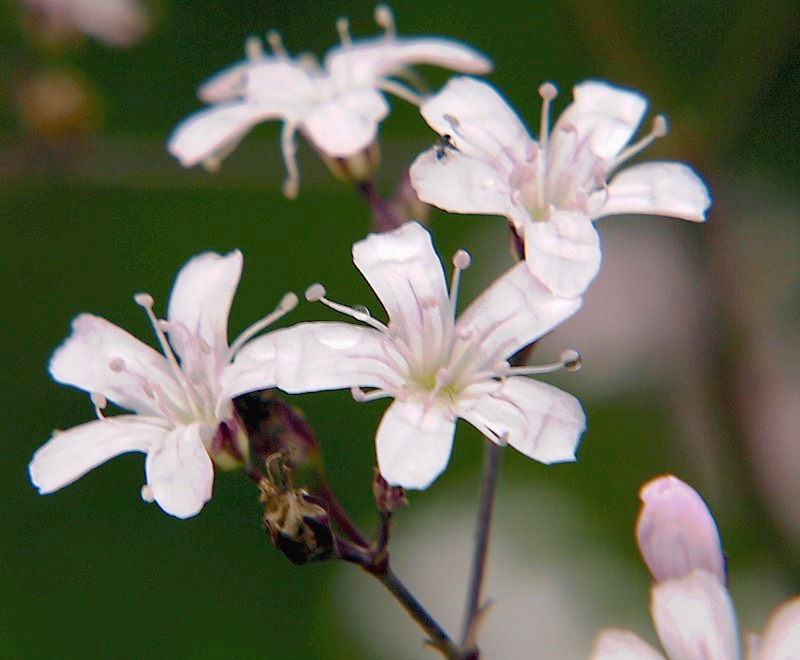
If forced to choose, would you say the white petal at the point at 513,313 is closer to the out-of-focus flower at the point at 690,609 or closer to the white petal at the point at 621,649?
the out-of-focus flower at the point at 690,609

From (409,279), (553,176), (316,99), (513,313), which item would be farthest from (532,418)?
(316,99)

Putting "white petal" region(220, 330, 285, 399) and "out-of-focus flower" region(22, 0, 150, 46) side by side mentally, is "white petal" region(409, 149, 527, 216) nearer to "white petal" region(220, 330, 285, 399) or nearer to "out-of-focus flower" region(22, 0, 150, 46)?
"white petal" region(220, 330, 285, 399)

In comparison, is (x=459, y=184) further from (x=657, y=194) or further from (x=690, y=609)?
(x=690, y=609)

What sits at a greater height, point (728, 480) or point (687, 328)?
point (687, 328)

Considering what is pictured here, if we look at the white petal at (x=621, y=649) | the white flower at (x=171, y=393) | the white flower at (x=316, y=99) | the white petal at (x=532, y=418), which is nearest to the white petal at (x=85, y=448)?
the white flower at (x=171, y=393)

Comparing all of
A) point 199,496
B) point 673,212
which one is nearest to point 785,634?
point 673,212

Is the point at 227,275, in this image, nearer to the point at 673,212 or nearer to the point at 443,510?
the point at 673,212
